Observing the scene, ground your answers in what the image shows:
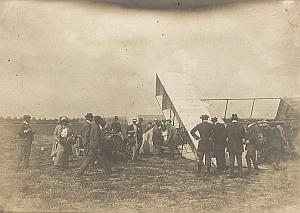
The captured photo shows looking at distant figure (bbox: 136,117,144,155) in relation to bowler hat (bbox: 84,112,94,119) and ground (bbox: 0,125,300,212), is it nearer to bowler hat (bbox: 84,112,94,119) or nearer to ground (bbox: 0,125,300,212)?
ground (bbox: 0,125,300,212)

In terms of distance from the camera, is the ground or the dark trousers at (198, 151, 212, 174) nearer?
the ground

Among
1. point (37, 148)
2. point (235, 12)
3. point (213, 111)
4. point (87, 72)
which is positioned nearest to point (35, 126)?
point (37, 148)

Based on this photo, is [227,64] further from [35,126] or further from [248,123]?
[35,126]

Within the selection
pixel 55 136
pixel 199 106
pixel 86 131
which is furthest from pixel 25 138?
pixel 199 106

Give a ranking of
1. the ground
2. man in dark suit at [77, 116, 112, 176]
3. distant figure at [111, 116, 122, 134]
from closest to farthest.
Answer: the ground, man in dark suit at [77, 116, 112, 176], distant figure at [111, 116, 122, 134]

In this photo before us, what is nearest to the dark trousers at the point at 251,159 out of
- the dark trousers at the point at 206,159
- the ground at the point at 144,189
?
the ground at the point at 144,189

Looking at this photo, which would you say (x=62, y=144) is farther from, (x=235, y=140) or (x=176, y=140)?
(x=235, y=140)

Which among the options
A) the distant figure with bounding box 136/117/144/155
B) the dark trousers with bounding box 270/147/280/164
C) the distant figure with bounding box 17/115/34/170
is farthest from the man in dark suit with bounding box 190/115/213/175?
the distant figure with bounding box 17/115/34/170
